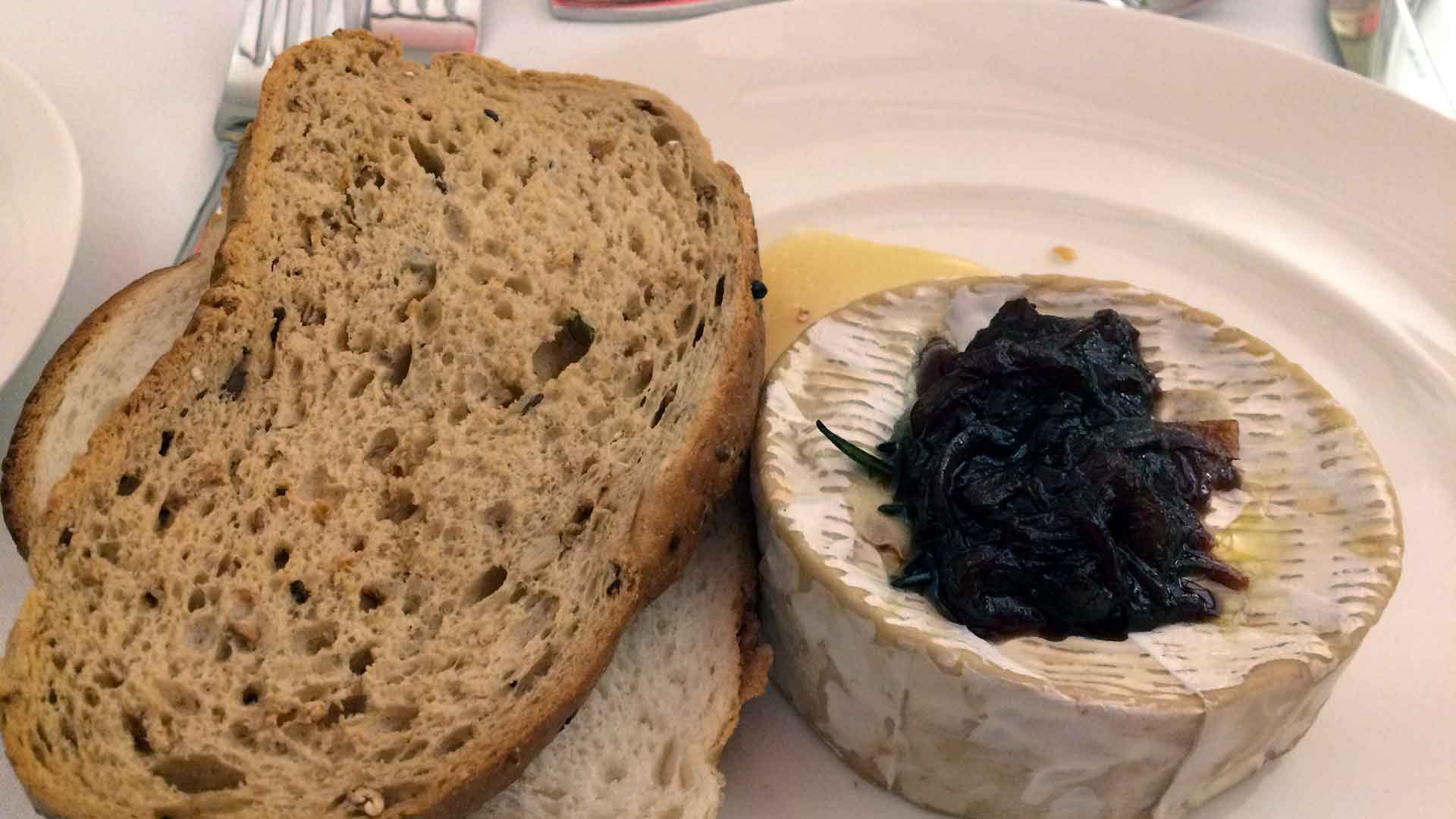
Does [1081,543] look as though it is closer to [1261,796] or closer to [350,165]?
[1261,796]

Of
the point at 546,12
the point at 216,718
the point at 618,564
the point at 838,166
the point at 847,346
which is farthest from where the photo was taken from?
the point at 546,12

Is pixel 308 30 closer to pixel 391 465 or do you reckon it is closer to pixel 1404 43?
pixel 391 465

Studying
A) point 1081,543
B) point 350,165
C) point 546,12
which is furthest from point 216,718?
point 546,12

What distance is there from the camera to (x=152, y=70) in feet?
12.6

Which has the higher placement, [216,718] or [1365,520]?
[1365,520]

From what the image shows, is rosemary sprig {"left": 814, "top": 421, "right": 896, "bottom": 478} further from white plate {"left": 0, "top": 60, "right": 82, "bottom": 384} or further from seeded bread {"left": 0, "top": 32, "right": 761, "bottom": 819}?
white plate {"left": 0, "top": 60, "right": 82, "bottom": 384}

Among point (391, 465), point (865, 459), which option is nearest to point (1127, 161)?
point (865, 459)

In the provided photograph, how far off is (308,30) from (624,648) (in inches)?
92.7

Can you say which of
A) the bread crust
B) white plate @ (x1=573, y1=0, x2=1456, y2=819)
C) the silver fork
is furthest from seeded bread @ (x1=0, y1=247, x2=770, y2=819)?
white plate @ (x1=573, y1=0, x2=1456, y2=819)

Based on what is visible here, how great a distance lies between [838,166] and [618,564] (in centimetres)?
182

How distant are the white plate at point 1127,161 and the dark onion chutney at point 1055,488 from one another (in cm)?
98

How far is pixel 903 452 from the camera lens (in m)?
2.31

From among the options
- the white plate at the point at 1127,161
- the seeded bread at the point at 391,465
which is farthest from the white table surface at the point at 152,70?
the seeded bread at the point at 391,465

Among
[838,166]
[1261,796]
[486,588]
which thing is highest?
[838,166]
